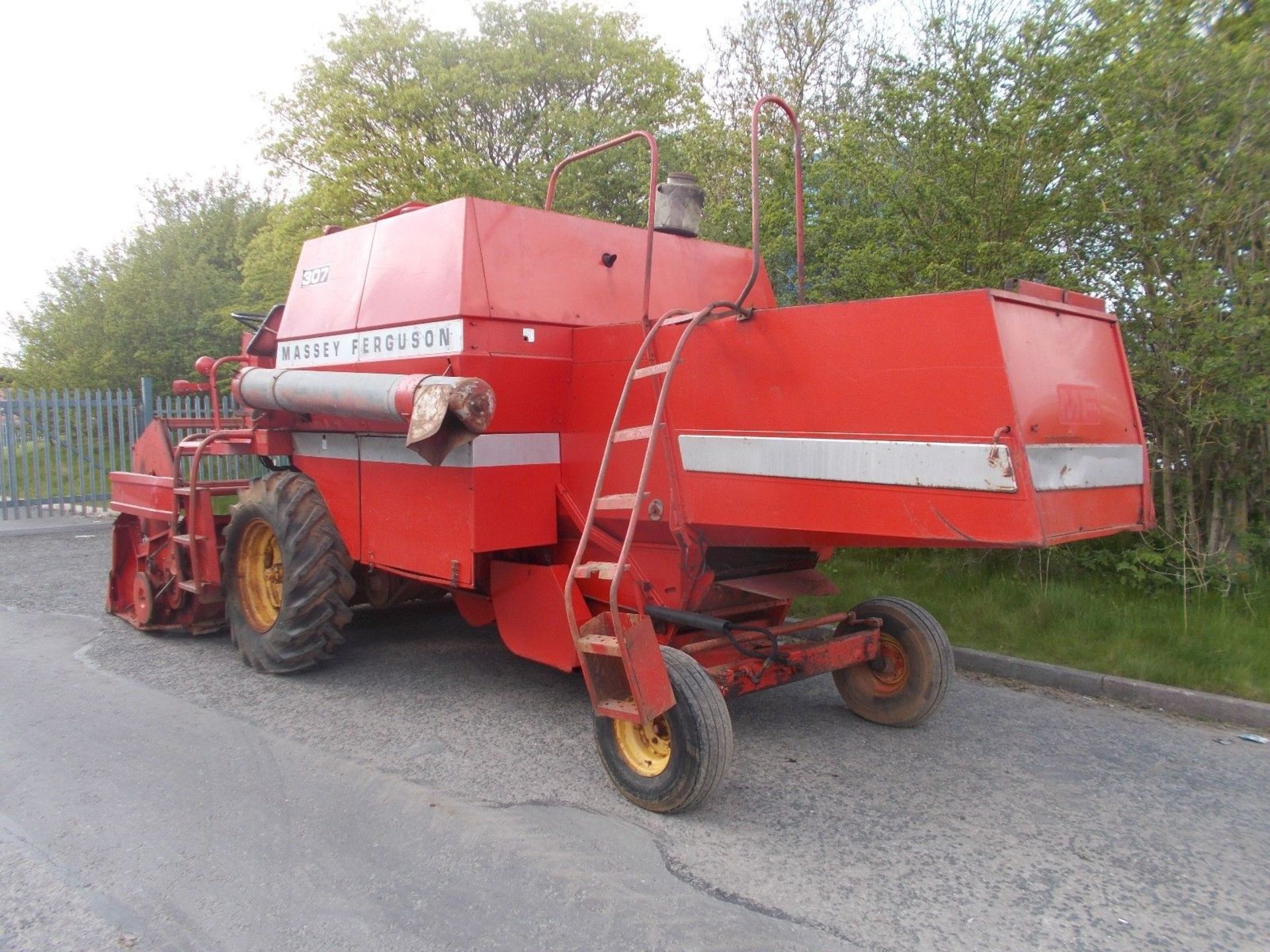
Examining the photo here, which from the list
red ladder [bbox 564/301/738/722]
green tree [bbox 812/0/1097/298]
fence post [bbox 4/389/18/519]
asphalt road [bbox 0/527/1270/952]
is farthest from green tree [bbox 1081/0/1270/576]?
fence post [bbox 4/389/18/519]

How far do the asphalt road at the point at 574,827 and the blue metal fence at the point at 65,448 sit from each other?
410 inches

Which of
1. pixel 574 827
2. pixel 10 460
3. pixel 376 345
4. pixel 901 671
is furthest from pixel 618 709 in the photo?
pixel 10 460

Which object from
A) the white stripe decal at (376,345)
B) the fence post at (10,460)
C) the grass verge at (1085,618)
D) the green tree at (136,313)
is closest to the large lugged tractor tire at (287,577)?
the white stripe decal at (376,345)

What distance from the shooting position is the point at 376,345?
16.3ft

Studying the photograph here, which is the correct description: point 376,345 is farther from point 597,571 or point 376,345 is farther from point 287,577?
point 597,571

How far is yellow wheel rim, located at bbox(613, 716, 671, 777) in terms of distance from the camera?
12.5 feet

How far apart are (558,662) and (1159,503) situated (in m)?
4.82

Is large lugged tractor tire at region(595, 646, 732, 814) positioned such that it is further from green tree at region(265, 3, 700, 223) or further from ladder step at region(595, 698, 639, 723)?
green tree at region(265, 3, 700, 223)

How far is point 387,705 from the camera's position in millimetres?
5117

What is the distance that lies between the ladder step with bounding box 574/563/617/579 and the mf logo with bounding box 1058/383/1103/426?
1756mm

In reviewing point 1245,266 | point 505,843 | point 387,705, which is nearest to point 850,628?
point 505,843

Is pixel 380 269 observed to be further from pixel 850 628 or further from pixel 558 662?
pixel 850 628

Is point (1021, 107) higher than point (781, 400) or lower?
higher

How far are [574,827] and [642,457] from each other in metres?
1.59
